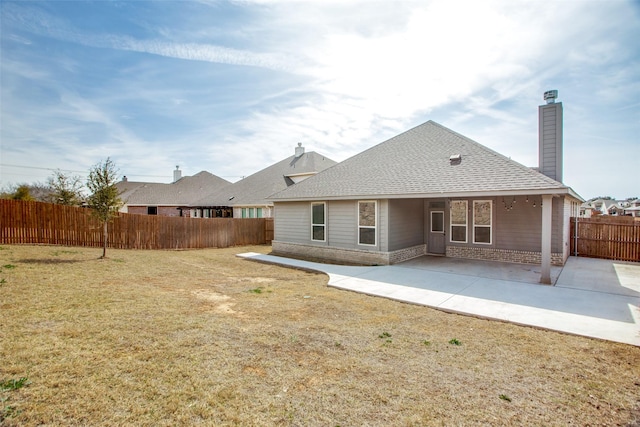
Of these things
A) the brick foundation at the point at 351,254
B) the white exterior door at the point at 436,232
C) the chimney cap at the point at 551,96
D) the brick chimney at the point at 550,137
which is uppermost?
the chimney cap at the point at 551,96

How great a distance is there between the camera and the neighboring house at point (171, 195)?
1247 inches

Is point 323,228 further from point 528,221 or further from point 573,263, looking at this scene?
point 573,263

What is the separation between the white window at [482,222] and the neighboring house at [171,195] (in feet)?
77.9

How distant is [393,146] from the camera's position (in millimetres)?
14688

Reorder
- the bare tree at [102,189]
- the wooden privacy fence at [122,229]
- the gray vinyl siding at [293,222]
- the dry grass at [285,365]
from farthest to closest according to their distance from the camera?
the gray vinyl siding at [293,222]
the wooden privacy fence at [122,229]
the bare tree at [102,189]
the dry grass at [285,365]

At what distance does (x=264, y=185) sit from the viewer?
985 inches

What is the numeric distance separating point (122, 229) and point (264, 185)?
1168 centimetres

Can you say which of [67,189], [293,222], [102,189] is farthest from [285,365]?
[67,189]

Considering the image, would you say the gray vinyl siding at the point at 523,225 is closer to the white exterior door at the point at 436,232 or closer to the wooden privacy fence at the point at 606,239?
the white exterior door at the point at 436,232

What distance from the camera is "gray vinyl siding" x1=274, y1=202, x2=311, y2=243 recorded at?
14320 millimetres

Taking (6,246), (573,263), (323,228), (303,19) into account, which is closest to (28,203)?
(6,246)

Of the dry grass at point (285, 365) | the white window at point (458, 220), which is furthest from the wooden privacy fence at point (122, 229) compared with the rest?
the white window at point (458, 220)

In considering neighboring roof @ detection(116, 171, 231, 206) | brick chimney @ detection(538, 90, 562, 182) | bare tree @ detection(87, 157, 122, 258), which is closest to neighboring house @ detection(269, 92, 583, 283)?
brick chimney @ detection(538, 90, 562, 182)

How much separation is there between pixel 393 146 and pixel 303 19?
7.29 metres
